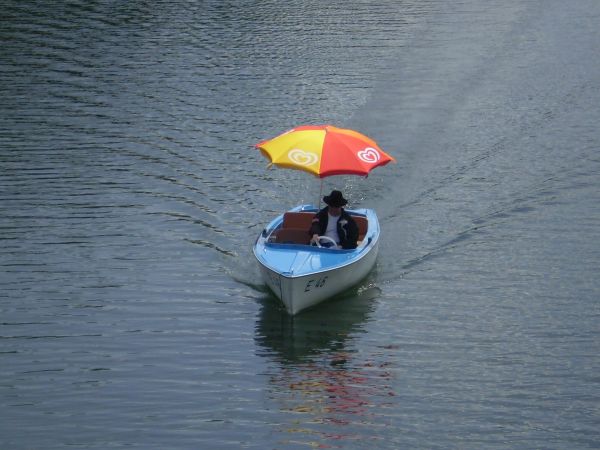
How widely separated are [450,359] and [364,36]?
26.0 metres

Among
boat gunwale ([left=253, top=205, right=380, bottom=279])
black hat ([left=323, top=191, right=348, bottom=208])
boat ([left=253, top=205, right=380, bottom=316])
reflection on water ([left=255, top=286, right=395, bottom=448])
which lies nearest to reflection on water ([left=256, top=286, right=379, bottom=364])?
reflection on water ([left=255, top=286, right=395, bottom=448])

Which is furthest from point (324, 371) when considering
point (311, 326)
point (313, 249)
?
point (313, 249)

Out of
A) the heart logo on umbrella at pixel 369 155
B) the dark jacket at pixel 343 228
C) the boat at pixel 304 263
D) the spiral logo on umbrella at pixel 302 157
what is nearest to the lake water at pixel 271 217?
the boat at pixel 304 263

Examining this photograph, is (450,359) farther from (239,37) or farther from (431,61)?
(239,37)

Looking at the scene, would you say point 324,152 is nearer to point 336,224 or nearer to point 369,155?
point 369,155

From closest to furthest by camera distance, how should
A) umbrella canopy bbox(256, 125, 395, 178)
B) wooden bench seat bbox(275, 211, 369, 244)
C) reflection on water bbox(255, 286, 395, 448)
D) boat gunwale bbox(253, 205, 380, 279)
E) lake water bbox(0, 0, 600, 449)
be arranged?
1. reflection on water bbox(255, 286, 395, 448)
2. lake water bbox(0, 0, 600, 449)
3. boat gunwale bbox(253, 205, 380, 279)
4. umbrella canopy bbox(256, 125, 395, 178)
5. wooden bench seat bbox(275, 211, 369, 244)

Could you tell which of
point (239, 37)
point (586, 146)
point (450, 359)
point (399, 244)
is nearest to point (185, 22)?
point (239, 37)

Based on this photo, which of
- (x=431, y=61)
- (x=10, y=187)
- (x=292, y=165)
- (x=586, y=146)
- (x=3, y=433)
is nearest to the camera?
(x=3, y=433)

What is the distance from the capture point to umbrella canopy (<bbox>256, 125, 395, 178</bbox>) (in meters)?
23.7

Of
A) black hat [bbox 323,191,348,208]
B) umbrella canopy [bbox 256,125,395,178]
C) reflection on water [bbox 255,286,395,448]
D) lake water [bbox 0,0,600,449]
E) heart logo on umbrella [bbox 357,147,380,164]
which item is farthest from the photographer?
black hat [bbox 323,191,348,208]

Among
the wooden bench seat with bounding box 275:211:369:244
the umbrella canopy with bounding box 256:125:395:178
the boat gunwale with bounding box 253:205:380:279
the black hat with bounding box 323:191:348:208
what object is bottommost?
the wooden bench seat with bounding box 275:211:369:244

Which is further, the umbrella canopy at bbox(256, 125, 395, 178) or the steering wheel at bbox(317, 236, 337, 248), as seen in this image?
the steering wheel at bbox(317, 236, 337, 248)

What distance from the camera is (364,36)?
45656 mm

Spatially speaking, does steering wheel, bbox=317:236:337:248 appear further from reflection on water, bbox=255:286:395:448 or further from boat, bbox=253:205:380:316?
reflection on water, bbox=255:286:395:448
